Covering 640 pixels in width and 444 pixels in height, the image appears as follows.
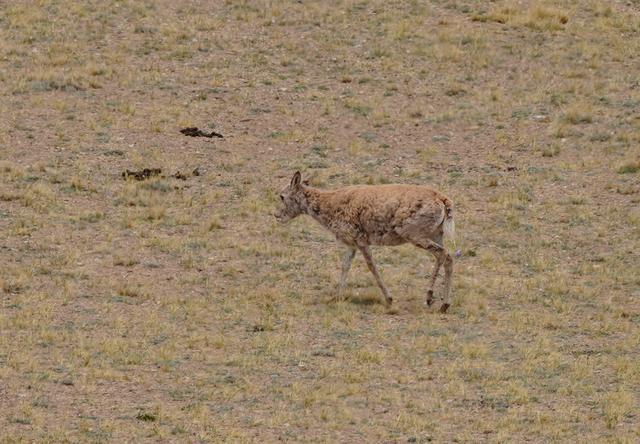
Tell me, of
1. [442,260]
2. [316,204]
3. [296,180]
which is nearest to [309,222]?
[296,180]

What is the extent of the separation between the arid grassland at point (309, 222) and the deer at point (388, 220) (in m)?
0.63

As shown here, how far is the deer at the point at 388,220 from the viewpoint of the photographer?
20.7 meters

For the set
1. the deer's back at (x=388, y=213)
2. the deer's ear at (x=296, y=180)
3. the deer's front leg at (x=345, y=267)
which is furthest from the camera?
the deer's ear at (x=296, y=180)

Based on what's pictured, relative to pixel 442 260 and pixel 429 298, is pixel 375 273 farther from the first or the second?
pixel 442 260

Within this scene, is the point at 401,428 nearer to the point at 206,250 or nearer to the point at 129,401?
the point at 129,401

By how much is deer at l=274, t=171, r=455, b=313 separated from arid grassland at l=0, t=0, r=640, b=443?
2.05ft

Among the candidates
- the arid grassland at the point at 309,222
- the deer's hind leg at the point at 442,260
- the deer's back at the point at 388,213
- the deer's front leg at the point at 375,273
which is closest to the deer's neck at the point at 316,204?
the deer's back at the point at 388,213

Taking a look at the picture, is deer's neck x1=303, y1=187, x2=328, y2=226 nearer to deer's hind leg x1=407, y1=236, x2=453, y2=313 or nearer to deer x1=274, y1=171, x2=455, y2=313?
deer x1=274, y1=171, x2=455, y2=313

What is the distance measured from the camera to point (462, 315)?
2095 centimetres

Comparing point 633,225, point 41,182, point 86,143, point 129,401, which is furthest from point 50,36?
point 129,401

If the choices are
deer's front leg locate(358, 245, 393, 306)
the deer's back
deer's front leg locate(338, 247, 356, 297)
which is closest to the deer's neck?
the deer's back

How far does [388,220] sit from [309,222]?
4.67 meters

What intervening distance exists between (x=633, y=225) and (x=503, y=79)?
8564 mm

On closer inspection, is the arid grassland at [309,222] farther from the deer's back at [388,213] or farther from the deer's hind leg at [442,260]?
the deer's back at [388,213]
